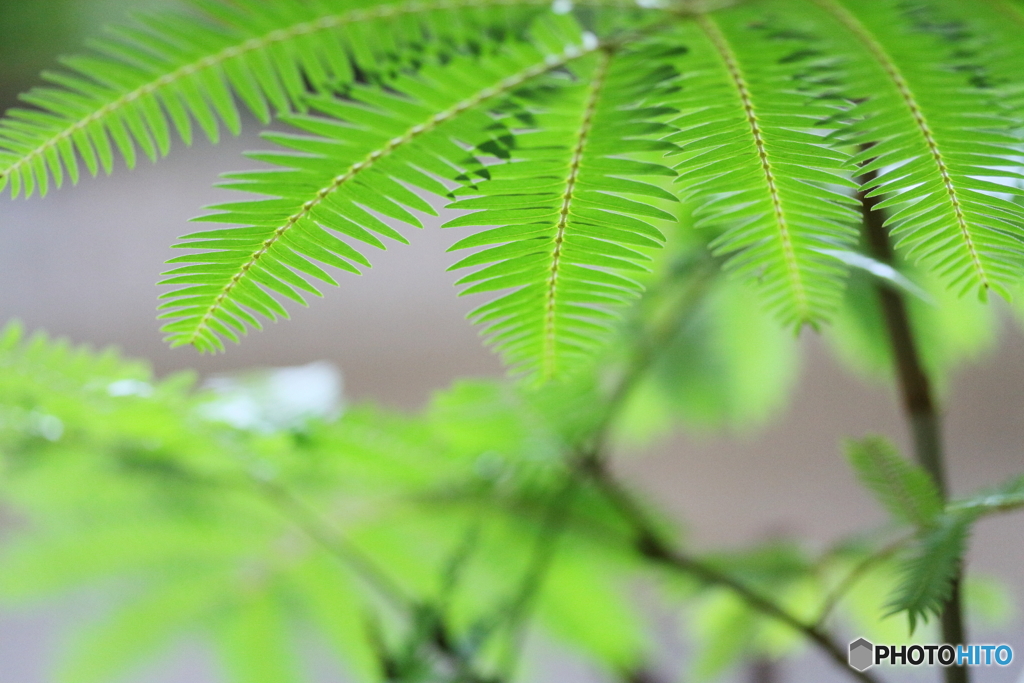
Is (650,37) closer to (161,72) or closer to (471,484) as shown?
(161,72)

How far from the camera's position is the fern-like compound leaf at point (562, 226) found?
30cm

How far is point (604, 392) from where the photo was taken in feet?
2.45

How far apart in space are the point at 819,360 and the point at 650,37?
1.24 metres

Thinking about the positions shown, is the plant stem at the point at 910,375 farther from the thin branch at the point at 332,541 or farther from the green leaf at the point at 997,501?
the thin branch at the point at 332,541

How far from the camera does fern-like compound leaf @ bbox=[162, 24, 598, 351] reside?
0.30 meters

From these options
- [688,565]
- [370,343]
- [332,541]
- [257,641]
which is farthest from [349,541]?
[370,343]

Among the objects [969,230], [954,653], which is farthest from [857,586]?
[969,230]

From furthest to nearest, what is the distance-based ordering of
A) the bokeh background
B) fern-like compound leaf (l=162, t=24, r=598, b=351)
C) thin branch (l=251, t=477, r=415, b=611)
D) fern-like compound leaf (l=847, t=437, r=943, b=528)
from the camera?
1. the bokeh background
2. thin branch (l=251, t=477, r=415, b=611)
3. fern-like compound leaf (l=847, t=437, r=943, b=528)
4. fern-like compound leaf (l=162, t=24, r=598, b=351)

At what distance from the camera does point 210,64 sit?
0.39 m

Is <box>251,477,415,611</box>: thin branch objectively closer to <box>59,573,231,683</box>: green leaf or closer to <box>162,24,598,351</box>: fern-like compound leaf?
<box>59,573,231,683</box>: green leaf

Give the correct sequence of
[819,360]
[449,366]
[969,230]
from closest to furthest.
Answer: [969,230] < [819,360] < [449,366]

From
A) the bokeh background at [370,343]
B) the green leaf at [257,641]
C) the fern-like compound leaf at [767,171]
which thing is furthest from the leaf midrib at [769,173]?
the bokeh background at [370,343]

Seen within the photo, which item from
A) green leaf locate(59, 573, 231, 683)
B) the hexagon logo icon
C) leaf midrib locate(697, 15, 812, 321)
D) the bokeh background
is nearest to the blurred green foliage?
green leaf locate(59, 573, 231, 683)

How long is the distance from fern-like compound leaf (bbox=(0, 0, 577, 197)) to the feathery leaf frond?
7.5 inches
